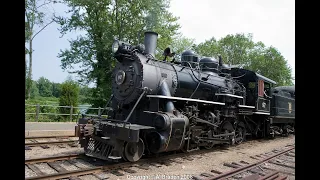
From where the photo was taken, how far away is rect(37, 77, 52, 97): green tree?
2338 centimetres

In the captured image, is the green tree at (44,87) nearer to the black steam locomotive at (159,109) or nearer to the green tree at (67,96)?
the green tree at (67,96)

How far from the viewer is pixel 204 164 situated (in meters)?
7.82

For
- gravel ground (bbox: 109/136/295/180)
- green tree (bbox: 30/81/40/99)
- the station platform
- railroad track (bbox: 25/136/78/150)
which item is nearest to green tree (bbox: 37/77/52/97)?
green tree (bbox: 30/81/40/99)

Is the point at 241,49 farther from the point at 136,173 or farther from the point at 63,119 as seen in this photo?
the point at 136,173

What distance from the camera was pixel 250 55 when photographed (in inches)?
1922

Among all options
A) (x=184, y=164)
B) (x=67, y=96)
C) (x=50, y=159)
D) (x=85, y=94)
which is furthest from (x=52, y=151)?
(x=85, y=94)

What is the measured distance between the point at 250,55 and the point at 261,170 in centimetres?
4469

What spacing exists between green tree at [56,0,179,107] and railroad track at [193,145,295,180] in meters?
15.2

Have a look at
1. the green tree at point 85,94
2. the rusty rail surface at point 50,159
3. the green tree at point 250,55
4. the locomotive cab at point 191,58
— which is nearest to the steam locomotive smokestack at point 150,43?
the locomotive cab at point 191,58

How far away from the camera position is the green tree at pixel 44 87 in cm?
2338

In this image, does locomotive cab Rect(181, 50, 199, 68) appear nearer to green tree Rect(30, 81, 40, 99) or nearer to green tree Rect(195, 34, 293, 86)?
green tree Rect(30, 81, 40, 99)
